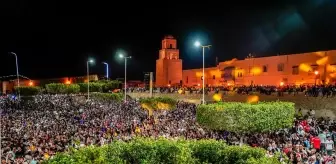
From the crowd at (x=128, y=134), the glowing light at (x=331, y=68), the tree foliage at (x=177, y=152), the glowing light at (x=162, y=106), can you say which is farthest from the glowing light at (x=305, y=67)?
the tree foliage at (x=177, y=152)

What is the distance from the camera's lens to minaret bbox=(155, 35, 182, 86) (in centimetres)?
8662

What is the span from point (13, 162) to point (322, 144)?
61.0ft

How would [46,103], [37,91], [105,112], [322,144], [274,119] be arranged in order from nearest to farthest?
1. [322,144]
2. [274,119]
3. [105,112]
4. [46,103]
5. [37,91]

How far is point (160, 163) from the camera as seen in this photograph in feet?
52.9

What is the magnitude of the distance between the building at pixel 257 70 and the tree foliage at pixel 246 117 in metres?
23.8

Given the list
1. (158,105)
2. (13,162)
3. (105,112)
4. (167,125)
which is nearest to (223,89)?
(158,105)

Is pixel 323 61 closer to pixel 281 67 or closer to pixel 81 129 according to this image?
→ pixel 281 67

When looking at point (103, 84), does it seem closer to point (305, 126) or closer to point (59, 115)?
point (59, 115)

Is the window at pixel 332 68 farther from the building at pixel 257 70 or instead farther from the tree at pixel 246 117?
the tree at pixel 246 117

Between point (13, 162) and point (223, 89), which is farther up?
point (223, 89)

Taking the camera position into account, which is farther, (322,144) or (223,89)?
(223,89)

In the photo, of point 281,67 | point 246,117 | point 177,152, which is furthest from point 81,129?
point 281,67

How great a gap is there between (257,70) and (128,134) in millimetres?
37596

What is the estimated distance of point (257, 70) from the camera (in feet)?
215
